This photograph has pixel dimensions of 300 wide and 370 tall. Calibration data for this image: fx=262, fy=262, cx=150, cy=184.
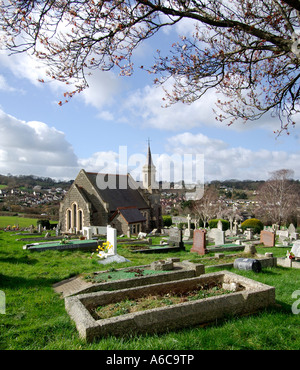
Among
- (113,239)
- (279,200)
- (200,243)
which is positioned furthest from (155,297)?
(279,200)

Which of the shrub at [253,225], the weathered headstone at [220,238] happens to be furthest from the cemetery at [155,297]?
the shrub at [253,225]

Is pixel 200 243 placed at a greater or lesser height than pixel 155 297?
lesser

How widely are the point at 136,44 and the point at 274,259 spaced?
9.73m

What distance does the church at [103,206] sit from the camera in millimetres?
27109

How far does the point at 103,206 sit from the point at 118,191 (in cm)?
459

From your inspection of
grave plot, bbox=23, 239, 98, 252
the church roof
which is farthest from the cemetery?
the church roof

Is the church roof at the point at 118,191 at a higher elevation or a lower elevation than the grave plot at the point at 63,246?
higher

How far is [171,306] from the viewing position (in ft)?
15.1

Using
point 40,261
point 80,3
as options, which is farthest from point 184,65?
point 40,261

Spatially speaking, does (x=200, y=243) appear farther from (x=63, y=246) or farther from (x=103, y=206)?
(x=103, y=206)

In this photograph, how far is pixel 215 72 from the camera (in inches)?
224

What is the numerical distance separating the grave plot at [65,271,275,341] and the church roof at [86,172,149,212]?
22453mm

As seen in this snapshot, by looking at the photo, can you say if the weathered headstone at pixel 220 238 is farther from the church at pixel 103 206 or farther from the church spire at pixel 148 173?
the church spire at pixel 148 173
